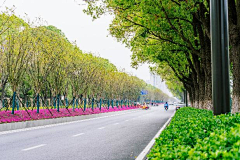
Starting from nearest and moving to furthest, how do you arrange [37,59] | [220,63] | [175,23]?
[220,63], [175,23], [37,59]

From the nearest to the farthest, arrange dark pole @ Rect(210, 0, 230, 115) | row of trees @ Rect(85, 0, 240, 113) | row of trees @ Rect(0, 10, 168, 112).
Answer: dark pole @ Rect(210, 0, 230, 115), row of trees @ Rect(85, 0, 240, 113), row of trees @ Rect(0, 10, 168, 112)

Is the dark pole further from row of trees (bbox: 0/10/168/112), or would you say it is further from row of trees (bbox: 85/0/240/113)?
row of trees (bbox: 0/10/168/112)

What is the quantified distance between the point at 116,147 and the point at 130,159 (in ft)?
6.49

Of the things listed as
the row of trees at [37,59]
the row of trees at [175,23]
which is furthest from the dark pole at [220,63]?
the row of trees at [37,59]

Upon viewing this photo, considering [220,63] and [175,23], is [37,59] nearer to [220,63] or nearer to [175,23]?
[175,23]

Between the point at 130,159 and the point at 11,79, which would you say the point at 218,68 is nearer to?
the point at 130,159

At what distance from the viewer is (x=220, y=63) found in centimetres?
618

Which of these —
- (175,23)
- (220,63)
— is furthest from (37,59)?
(220,63)

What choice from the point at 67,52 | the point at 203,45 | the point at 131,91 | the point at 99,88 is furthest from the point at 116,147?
the point at 131,91

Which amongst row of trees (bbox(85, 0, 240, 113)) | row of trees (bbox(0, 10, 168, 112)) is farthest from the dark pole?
row of trees (bbox(0, 10, 168, 112))

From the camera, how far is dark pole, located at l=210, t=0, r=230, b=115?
6.14 meters

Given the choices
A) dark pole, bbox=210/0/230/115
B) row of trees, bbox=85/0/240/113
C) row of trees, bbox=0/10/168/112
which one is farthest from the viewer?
row of trees, bbox=0/10/168/112

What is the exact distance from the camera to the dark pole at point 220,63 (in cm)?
614

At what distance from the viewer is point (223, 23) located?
6309mm
